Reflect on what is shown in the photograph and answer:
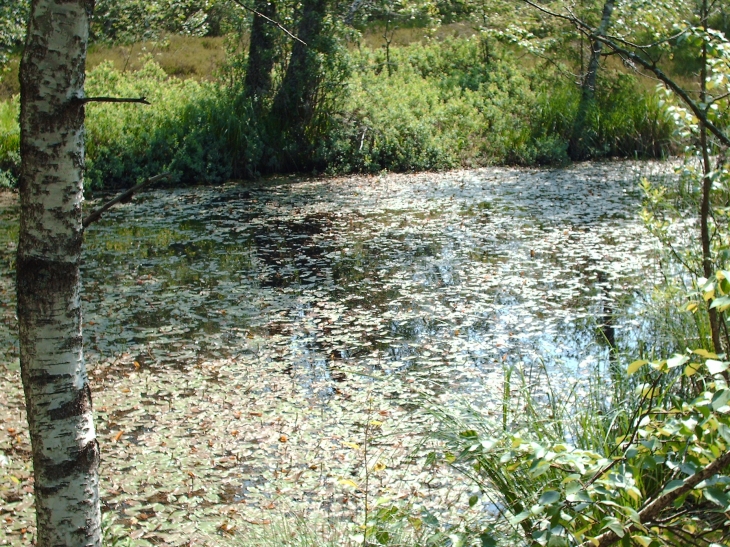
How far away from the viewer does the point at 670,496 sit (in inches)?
71.1

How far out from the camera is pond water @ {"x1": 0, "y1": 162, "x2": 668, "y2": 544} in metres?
3.71

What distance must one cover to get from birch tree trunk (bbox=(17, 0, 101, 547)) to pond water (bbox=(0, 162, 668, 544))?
35.5 inches

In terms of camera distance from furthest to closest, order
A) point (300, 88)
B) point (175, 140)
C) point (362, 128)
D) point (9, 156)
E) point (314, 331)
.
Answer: point (362, 128) < point (300, 88) < point (175, 140) < point (9, 156) < point (314, 331)

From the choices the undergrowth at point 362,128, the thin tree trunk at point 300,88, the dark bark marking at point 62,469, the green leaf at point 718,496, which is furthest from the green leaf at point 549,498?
the thin tree trunk at point 300,88

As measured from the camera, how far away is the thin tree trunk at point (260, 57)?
12.7m

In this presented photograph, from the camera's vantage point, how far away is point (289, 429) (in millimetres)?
4230

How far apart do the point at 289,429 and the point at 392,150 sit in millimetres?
9152

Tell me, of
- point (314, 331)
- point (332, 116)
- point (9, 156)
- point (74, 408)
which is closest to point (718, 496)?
point (74, 408)

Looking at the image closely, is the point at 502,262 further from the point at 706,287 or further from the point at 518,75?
the point at 518,75

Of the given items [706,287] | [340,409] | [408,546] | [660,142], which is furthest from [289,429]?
[660,142]

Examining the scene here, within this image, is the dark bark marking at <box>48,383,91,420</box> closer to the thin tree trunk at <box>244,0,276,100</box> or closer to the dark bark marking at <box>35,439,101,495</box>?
the dark bark marking at <box>35,439,101,495</box>

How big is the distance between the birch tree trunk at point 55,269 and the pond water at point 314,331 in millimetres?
901

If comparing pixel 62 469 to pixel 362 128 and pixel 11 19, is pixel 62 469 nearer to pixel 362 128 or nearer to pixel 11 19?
pixel 362 128

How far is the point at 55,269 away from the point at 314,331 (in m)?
3.75
